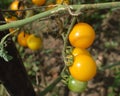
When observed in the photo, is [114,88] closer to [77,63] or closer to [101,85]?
[101,85]

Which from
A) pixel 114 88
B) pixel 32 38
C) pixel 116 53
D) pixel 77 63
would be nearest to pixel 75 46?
pixel 77 63

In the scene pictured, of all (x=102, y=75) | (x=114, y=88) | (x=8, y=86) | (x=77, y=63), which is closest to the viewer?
(x=77, y=63)

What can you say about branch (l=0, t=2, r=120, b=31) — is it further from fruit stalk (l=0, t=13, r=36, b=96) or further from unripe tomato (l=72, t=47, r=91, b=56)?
fruit stalk (l=0, t=13, r=36, b=96)

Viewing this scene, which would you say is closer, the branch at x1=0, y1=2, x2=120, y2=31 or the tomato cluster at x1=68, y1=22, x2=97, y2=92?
the branch at x1=0, y1=2, x2=120, y2=31

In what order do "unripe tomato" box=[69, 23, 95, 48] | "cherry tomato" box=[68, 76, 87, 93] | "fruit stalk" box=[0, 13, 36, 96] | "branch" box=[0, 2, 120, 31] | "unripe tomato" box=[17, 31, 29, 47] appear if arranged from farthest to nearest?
"unripe tomato" box=[17, 31, 29, 47], "fruit stalk" box=[0, 13, 36, 96], "cherry tomato" box=[68, 76, 87, 93], "unripe tomato" box=[69, 23, 95, 48], "branch" box=[0, 2, 120, 31]

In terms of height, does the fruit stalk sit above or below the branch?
below

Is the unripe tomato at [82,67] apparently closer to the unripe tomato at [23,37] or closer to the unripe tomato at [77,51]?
the unripe tomato at [77,51]

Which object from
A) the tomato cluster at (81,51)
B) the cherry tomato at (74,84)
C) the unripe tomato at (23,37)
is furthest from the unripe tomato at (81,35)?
the unripe tomato at (23,37)

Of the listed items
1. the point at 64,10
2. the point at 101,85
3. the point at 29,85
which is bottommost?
the point at 101,85

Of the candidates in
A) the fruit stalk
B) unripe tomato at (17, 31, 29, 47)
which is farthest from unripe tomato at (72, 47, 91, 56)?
unripe tomato at (17, 31, 29, 47)
